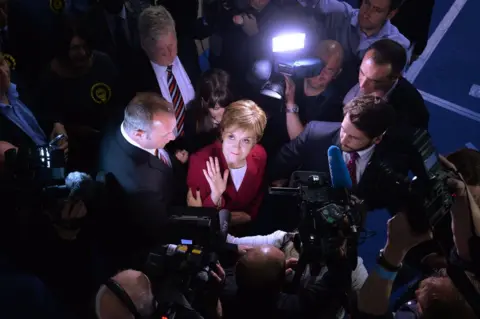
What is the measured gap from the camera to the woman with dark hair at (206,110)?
9.14 feet

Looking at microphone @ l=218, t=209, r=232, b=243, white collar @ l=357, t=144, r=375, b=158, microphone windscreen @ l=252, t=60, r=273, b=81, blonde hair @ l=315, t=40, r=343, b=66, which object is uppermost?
blonde hair @ l=315, t=40, r=343, b=66

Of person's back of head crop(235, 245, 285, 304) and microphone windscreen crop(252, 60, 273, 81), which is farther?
microphone windscreen crop(252, 60, 273, 81)

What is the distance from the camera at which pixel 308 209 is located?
6.56ft

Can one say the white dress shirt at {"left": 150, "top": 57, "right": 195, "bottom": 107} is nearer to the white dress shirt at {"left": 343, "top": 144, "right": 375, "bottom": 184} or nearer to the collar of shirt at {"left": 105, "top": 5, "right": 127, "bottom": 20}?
the collar of shirt at {"left": 105, "top": 5, "right": 127, "bottom": 20}

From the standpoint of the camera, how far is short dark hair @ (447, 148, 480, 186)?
7.44 feet

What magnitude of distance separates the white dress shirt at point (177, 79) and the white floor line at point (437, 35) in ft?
7.94

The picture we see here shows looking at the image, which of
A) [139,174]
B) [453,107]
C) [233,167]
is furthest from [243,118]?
[453,107]

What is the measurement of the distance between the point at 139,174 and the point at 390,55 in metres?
1.73

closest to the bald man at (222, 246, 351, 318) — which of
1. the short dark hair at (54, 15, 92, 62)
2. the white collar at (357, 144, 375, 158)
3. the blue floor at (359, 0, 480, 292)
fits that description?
the white collar at (357, 144, 375, 158)

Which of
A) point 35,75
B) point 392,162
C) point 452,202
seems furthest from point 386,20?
point 35,75

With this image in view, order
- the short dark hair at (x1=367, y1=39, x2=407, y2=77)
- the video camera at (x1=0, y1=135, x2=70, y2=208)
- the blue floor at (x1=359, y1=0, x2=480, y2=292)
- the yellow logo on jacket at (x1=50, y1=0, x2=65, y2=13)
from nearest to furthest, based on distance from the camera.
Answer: the video camera at (x1=0, y1=135, x2=70, y2=208) → the short dark hair at (x1=367, y1=39, x2=407, y2=77) → the yellow logo on jacket at (x1=50, y1=0, x2=65, y2=13) → the blue floor at (x1=359, y1=0, x2=480, y2=292)

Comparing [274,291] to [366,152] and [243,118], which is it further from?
[366,152]

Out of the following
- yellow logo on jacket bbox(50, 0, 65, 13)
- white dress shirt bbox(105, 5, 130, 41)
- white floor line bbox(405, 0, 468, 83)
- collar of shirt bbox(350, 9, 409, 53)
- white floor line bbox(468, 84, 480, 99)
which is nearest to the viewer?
yellow logo on jacket bbox(50, 0, 65, 13)

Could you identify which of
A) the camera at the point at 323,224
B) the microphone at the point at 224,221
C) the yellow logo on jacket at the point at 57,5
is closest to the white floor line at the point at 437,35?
the camera at the point at 323,224
